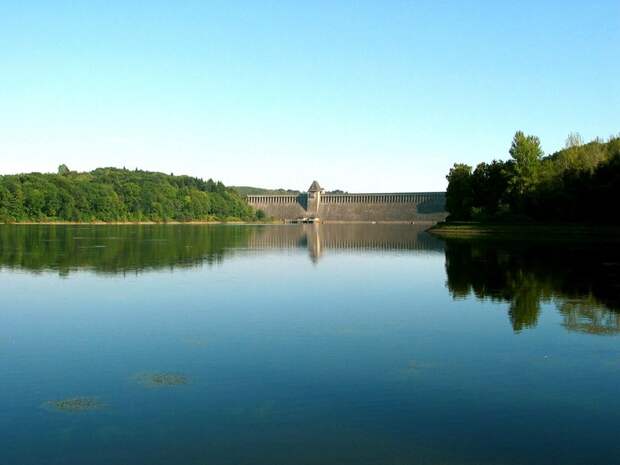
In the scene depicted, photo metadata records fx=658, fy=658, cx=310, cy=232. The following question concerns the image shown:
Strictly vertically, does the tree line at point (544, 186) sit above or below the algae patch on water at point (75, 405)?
above

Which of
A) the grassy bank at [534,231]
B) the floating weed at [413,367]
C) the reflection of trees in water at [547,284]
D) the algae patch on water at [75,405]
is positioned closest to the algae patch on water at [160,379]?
the algae patch on water at [75,405]

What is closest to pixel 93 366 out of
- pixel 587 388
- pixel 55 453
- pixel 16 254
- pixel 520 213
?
pixel 55 453

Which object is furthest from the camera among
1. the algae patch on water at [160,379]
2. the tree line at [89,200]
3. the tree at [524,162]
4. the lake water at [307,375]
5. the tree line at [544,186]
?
the tree line at [89,200]

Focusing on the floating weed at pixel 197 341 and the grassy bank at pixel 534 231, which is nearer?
the floating weed at pixel 197 341

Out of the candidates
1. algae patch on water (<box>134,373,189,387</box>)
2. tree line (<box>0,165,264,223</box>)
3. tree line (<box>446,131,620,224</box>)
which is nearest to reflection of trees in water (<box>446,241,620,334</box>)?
algae patch on water (<box>134,373,189,387</box>)

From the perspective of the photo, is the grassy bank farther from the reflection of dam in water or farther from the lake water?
the lake water

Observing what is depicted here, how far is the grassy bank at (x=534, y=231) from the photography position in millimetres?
69938

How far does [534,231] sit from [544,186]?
343 inches

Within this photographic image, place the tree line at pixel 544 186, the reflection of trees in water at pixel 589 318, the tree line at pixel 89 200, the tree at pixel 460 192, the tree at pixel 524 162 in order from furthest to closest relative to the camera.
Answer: the tree line at pixel 89 200
the tree at pixel 460 192
the tree at pixel 524 162
the tree line at pixel 544 186
the reflection of trees in water at pixel 589 318

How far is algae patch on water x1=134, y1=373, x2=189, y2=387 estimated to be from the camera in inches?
482

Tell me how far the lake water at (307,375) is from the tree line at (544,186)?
53329 mm

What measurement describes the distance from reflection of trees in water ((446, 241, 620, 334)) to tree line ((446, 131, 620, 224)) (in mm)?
Answer: 32511

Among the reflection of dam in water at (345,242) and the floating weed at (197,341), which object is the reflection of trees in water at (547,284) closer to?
the floating weed at (197,341)

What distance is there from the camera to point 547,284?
27.9m
